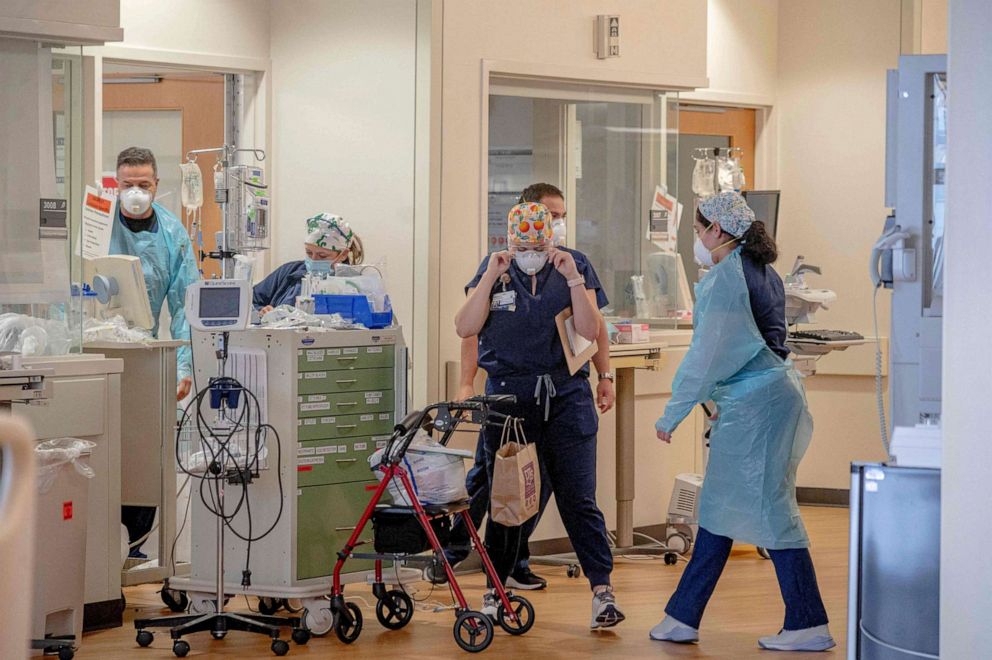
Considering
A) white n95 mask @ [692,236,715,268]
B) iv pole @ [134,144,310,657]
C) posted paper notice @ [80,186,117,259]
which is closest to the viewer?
iv pole @ [134,144,310,657]

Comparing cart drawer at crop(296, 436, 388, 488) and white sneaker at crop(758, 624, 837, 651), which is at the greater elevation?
cart drawer at crop(296, 436, 388, 488)

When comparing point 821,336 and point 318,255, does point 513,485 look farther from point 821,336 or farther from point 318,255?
point 821,336

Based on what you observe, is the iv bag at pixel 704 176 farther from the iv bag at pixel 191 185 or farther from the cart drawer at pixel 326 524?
the cart drawer at pixel 326 524

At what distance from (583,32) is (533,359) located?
2.18 m

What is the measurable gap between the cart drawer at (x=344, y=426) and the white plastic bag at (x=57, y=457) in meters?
0.70

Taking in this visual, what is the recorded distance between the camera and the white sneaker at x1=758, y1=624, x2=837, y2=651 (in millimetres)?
4816

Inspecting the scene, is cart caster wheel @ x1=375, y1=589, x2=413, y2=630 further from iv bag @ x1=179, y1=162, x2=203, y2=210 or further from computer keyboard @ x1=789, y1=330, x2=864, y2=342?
computer keyboard @ x1=789, y1=330, x2=864, y2=342

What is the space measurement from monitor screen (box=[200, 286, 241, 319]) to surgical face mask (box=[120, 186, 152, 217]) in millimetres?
1443

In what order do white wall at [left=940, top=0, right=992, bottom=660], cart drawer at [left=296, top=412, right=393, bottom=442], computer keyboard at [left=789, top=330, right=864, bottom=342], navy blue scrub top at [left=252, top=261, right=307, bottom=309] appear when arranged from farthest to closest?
computer keyboard at [left=789, top=330, right=864, bottom=342], navy blue scrub top at [left=252, top=261, right=307, bottom=309], cart drawer at [left=296, top=412, right=393, bottom=442], white wall at [left=940, top=0, right=992, bottom=660]

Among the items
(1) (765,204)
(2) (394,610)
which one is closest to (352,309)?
(2) (394,610)

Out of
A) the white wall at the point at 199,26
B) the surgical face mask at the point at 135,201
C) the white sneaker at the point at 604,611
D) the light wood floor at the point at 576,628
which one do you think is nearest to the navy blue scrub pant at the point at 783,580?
the light wood floor at the point at 576,628

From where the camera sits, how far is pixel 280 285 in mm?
5926

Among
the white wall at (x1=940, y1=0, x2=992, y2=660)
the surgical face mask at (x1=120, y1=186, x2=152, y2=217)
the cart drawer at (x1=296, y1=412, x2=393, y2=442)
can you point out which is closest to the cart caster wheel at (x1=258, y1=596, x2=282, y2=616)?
the cart drawer at (x1=296, y1=412, x2=393, y2=442)

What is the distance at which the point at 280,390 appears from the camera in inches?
196
